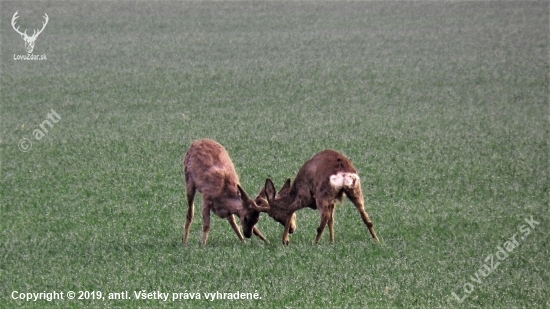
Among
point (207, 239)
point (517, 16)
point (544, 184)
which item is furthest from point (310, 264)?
point (517, 16)

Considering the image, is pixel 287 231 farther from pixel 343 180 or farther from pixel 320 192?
pixel 343 180

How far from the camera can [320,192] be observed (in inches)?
492

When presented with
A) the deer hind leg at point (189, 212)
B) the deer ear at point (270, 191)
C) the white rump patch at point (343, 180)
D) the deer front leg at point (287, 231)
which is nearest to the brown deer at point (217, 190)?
the deer hind leg at point (189, 212)

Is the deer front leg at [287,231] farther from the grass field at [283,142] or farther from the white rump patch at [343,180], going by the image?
the white rump patch at [343,180]

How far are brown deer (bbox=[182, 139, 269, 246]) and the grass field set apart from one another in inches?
13.9

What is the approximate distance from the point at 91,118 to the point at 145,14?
57.3 feet

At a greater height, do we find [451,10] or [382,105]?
[451,10]

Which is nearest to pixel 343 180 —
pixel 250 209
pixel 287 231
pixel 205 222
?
pixel 287 231

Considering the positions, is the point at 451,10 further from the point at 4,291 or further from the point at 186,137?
the point at 4,291

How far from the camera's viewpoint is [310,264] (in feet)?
38.2

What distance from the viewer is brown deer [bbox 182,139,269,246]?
42.1 ft

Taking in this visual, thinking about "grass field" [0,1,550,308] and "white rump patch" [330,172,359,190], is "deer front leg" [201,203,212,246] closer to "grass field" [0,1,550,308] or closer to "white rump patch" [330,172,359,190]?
"grass field" [0,1,550,308]

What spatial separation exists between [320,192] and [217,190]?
4.85ft

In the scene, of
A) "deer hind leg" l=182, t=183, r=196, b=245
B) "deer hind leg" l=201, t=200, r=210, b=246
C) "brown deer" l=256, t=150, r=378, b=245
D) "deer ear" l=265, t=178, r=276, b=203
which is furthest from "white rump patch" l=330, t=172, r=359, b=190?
"deer hind leg" l=182, t=183, r=196, b=245
